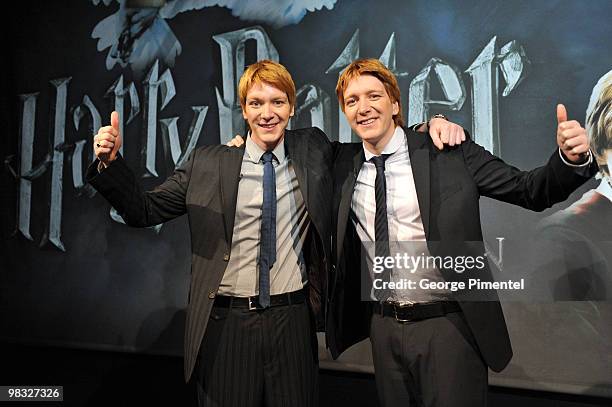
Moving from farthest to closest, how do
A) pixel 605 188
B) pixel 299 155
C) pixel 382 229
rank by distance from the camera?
pixel 605 188 → pixel 299 155 → pixel 382 229

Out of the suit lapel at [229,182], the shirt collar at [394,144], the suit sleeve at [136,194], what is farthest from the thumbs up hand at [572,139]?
the suit sleeve at [136,194]

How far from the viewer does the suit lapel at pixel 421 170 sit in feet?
5.70

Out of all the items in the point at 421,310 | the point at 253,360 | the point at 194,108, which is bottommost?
the point at 253,360

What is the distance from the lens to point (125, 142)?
4.23 m

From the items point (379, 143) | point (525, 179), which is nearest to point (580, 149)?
point (525, 179)

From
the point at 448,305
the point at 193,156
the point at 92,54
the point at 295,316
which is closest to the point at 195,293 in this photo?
the point at 295,316

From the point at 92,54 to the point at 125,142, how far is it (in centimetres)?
82

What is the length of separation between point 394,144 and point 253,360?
0.89 metres

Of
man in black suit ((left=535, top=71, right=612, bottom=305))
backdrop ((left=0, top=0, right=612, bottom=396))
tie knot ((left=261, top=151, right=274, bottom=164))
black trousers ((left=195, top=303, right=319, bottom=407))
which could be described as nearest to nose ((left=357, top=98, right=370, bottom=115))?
tie knot ((left=261, top=151, right=274, bottom=164))

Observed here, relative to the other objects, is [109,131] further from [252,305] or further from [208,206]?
[252,305]

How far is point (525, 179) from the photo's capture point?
1.69 m

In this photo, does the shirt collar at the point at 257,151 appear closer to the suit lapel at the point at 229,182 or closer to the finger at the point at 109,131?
the suit lapel at the point at 229,182

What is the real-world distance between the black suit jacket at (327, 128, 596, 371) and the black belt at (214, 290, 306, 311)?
0.48ft

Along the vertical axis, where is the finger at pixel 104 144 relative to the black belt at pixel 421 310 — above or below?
above
